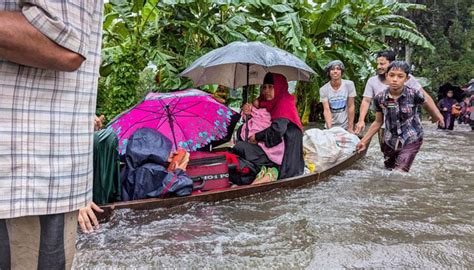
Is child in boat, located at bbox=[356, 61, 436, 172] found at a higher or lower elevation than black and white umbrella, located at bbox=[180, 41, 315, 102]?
lower

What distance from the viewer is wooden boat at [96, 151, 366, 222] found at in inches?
148

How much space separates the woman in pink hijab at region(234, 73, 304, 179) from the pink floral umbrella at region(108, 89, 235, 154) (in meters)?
0.40

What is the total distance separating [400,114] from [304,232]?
255 centimetres

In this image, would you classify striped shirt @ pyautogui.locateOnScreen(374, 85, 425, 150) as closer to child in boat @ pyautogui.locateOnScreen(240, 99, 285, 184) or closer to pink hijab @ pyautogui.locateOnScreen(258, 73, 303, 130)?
pink hijab @ pyautogui.locateOnScreen(258, 73, 303, 130)

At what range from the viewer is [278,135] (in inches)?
198

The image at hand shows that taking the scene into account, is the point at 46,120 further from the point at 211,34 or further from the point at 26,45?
the point at 211,34

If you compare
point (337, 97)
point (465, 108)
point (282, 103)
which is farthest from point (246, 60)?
point (465, 108)

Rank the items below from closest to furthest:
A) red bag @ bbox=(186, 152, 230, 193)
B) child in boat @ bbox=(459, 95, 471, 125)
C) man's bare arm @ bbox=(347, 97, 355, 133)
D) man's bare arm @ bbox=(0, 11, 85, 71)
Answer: man's bare arm @ bbox=(0, 11, 85, 71) < red bag @ bbox=(186, 152, 230, 193) < man's bare arm @ bbox=(347, 97, 355, 133) < child in boat @ bbox=(459, 95, 471, 125)

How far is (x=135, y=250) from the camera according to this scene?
3.25 meters

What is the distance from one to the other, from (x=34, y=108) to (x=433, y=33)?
2204 cm

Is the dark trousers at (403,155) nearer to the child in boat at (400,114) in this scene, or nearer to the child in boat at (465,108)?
the child in boat at (400,114)

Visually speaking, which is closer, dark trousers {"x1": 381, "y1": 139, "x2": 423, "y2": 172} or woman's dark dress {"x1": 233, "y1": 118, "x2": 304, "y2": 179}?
woman's dark dress {"x1": 233, "y1": 118, "x2": 304, "y2": 179}

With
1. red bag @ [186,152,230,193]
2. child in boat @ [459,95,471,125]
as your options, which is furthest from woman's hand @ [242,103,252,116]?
child in boat @ [459,95,471,125]

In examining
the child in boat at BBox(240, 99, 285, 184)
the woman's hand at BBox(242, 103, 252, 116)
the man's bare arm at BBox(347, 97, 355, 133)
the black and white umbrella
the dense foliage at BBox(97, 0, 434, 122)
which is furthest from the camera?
the dense foliage at BBox(97, 0, 434, 122)
